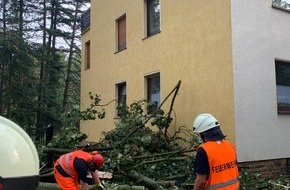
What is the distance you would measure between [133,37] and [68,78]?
57.9ft

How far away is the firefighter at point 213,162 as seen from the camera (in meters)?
3.46

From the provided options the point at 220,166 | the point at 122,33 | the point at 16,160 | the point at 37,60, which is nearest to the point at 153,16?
the point at 122,33

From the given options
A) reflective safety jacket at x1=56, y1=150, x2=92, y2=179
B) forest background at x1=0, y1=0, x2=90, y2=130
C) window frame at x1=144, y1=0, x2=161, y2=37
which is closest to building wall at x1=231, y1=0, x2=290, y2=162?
reflective safety jacket at x1=56, y1=150, x2=92, y2=179

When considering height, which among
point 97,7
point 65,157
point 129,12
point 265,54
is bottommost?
point 65,157

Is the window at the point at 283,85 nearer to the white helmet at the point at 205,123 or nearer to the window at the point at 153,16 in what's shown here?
the window at the point at 153,16

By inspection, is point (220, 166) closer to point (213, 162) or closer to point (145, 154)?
point (213, 162)

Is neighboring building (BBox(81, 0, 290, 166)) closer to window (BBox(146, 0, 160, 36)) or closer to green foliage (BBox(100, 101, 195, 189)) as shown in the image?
window (BBox(146, 0, 160, 36))

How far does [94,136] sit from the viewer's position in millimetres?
14578

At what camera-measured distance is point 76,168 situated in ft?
16.9

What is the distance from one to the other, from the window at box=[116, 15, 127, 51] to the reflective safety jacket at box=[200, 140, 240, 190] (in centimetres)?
955

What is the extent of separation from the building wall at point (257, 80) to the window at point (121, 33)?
5629 mm

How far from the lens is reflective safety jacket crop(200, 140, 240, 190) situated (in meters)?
3.46

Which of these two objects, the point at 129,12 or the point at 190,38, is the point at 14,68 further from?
the point at 190,38

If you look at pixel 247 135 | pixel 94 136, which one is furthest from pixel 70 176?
pixel 94 136
